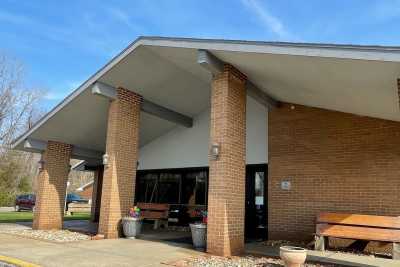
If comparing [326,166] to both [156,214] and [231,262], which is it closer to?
[231,262]

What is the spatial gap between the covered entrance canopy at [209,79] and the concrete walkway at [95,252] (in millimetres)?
4368

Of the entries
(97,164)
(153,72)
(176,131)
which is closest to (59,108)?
(153,72)

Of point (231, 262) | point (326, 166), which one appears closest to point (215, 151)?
point (231, 262)

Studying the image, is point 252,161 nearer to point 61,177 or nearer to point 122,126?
point 122,126

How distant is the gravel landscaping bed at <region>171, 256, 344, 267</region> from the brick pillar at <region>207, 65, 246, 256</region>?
0.41 meters

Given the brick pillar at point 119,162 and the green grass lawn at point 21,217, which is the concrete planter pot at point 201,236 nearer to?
the brick pillar at point 119,162

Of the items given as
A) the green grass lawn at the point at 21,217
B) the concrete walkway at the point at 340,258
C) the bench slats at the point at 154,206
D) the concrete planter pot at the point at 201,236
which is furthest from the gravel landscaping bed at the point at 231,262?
the green grass lawn at the point at 21,217

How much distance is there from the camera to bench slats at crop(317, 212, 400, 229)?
858 cm

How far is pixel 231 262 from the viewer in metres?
7.42

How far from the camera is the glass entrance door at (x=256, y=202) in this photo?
39.5 ft

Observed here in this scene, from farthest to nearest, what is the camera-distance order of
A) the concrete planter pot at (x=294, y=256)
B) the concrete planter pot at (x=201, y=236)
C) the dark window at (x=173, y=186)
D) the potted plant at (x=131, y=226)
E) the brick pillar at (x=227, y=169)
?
the dark window at (x=173, y=186) → the potted plant at (x=131, y=226) → the concrete planter pot at (x=201, y=236) → the brick pillar at (x=227, y=169) → the concrete planter pot at (x=294, y=256)

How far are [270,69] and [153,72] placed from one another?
3.75m

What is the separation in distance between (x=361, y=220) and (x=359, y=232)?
285 millimetres

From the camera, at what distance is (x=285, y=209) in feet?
36.9
